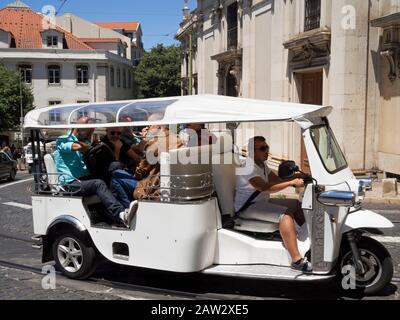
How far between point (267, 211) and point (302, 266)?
29.3 inches

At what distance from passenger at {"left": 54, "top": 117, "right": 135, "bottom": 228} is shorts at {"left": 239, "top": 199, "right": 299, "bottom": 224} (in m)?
1.44

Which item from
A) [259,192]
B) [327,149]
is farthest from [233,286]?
[327,149]

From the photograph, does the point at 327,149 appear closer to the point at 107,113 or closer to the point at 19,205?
the point at 107,113

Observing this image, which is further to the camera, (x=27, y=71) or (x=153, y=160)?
(x=27, y=71)

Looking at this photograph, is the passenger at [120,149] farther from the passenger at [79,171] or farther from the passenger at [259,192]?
the passenger at [259,192]

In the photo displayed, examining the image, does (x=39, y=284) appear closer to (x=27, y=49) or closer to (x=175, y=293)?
(x=175, y=293)

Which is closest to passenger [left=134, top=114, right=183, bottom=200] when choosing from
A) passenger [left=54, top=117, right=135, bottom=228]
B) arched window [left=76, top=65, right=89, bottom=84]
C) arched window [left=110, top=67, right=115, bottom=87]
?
passenger [left=54, top=117, right=135, bottom=228]

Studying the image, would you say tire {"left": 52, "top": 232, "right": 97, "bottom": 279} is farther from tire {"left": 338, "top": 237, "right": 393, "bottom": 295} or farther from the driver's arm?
tire {"left": 338, "top": 237, "right": 393, "bottom": 295}

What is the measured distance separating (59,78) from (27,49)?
13.4 feet

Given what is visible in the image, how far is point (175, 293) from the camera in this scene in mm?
5930

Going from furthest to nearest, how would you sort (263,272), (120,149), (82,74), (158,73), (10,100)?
(158,73) → (82,74) → (10,100) → (120,149) → (263,272)

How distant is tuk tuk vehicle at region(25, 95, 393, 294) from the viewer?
5.36 meters

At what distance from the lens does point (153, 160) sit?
608 cm

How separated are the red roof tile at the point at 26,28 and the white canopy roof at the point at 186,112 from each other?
49.6 metres
